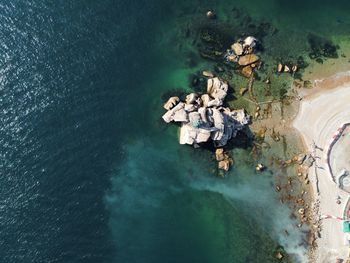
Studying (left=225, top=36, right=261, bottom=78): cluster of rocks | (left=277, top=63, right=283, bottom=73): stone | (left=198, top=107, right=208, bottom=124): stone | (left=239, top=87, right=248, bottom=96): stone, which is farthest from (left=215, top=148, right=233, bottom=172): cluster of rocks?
(left=277, top=63, right=283, bottom=73): stone

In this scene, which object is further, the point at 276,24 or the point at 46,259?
the point at 276,24

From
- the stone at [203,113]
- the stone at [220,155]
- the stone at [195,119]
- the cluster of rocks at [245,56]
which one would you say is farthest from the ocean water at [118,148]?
the stone at [203,113]

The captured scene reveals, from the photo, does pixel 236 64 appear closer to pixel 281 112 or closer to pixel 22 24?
pixel 281 112

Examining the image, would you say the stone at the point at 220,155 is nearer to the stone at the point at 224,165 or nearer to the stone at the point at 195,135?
the stone at the point at 224,165

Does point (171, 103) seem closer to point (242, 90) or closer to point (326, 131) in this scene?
point (242, 90)

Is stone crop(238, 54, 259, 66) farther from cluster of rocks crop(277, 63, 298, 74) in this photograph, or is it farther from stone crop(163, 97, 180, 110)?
stone crop(163, 97, 180, 110)

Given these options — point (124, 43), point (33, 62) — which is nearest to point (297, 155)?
point (124, 43)
